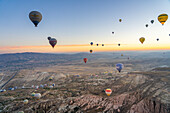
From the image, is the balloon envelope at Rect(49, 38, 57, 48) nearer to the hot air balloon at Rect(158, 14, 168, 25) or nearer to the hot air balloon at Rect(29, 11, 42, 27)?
the hot air balloon at Rect(29, 11, 42, 27)

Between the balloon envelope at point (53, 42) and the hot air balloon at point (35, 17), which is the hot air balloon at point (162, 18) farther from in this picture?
the hot air balloon at point (35, 17)

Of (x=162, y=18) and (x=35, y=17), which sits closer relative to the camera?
(x=35, y=17)

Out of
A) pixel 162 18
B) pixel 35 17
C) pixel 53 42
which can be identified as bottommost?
pixel 53 42

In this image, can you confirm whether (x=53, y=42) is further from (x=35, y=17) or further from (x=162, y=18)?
(x=162, y=18)

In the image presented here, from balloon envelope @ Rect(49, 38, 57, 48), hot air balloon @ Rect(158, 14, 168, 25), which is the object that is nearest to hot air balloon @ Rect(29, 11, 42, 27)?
balloon envelope @ Rect(49, 38, 57, 48)

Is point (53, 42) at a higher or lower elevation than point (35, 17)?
lower

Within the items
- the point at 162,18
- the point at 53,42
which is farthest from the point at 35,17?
the point at 162,18

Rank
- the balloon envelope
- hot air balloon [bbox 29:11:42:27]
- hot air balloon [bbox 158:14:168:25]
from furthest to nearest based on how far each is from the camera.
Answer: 1. the balloon envelope
2. hot air balloon [bbox 158:14:168:25]
3. hot air balloon [bbox 29:11:42:27]

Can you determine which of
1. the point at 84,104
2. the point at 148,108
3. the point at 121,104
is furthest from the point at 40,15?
the point at 148,108

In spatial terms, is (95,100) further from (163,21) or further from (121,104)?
(163,21)
